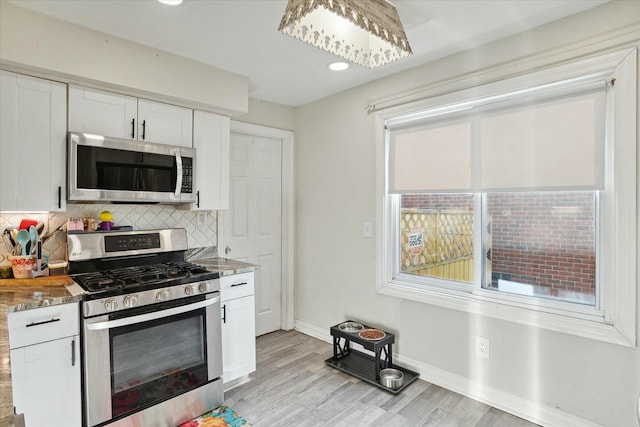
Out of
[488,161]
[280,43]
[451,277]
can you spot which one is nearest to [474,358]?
[451,277]

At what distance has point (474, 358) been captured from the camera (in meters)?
2.48

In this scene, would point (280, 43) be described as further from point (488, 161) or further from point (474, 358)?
point (474, 358)

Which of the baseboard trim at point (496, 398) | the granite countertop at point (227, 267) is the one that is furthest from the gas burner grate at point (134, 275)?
the baseboard trim at point (496, 398)

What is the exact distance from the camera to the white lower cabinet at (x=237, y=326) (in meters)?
2.58

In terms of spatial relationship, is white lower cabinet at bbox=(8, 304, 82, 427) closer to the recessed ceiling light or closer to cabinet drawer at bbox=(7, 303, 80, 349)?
cabinet drawer at bbox=(7, 303, 80, 349)

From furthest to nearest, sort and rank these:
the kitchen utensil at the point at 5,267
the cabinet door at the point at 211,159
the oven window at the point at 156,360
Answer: the cabinet door at the point at 211,159, the kitchen utensil at the point at 5,267, the oven window at the point at 156,360

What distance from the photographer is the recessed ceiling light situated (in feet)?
8.80

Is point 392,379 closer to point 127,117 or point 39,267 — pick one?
point 39,267

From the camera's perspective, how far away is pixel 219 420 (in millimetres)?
2268

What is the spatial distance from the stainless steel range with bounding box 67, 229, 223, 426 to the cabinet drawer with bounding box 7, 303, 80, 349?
0.06 metres

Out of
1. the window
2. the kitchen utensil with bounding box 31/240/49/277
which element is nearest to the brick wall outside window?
the window

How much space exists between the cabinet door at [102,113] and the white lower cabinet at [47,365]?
113 cm

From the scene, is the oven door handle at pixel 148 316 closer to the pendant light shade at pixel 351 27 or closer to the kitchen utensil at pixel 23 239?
the kitchen utensil at pixel 23 239

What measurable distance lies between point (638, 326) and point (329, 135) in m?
2.63
